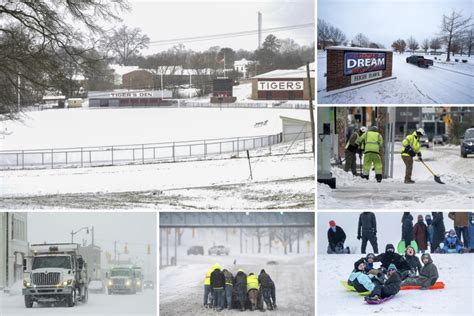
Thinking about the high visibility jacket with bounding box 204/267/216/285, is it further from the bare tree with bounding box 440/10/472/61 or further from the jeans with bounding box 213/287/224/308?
the bare tree with bounding box 440/10/472/61

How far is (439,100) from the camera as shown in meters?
11.0

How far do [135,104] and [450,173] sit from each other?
3.76 m

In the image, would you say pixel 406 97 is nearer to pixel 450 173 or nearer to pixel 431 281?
pixel 450 173

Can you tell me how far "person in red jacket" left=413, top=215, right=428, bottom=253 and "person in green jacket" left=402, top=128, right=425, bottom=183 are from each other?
19.8 inches

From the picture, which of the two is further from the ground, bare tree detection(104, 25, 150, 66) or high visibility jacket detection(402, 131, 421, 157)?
bare tree detection(104, 25, 150, 66)

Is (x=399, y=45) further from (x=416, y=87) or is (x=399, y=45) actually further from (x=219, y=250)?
(x=219, y=250)

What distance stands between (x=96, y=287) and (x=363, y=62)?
163 inches

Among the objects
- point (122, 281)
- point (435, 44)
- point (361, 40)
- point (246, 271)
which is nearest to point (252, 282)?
point (246, 271)

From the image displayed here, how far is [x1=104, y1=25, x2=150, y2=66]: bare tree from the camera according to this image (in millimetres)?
11453

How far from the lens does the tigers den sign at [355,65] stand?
11109 mm

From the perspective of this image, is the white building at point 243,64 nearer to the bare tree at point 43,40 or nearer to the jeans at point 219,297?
the bare tree at point 43,40

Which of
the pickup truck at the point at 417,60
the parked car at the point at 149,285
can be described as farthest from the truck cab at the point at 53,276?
the pickup truck at the point at 417,60

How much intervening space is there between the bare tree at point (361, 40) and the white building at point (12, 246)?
4.36 metres

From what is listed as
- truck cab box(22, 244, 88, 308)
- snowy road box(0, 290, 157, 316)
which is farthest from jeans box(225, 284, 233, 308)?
truck cab box(22, 244, 88, 308)
